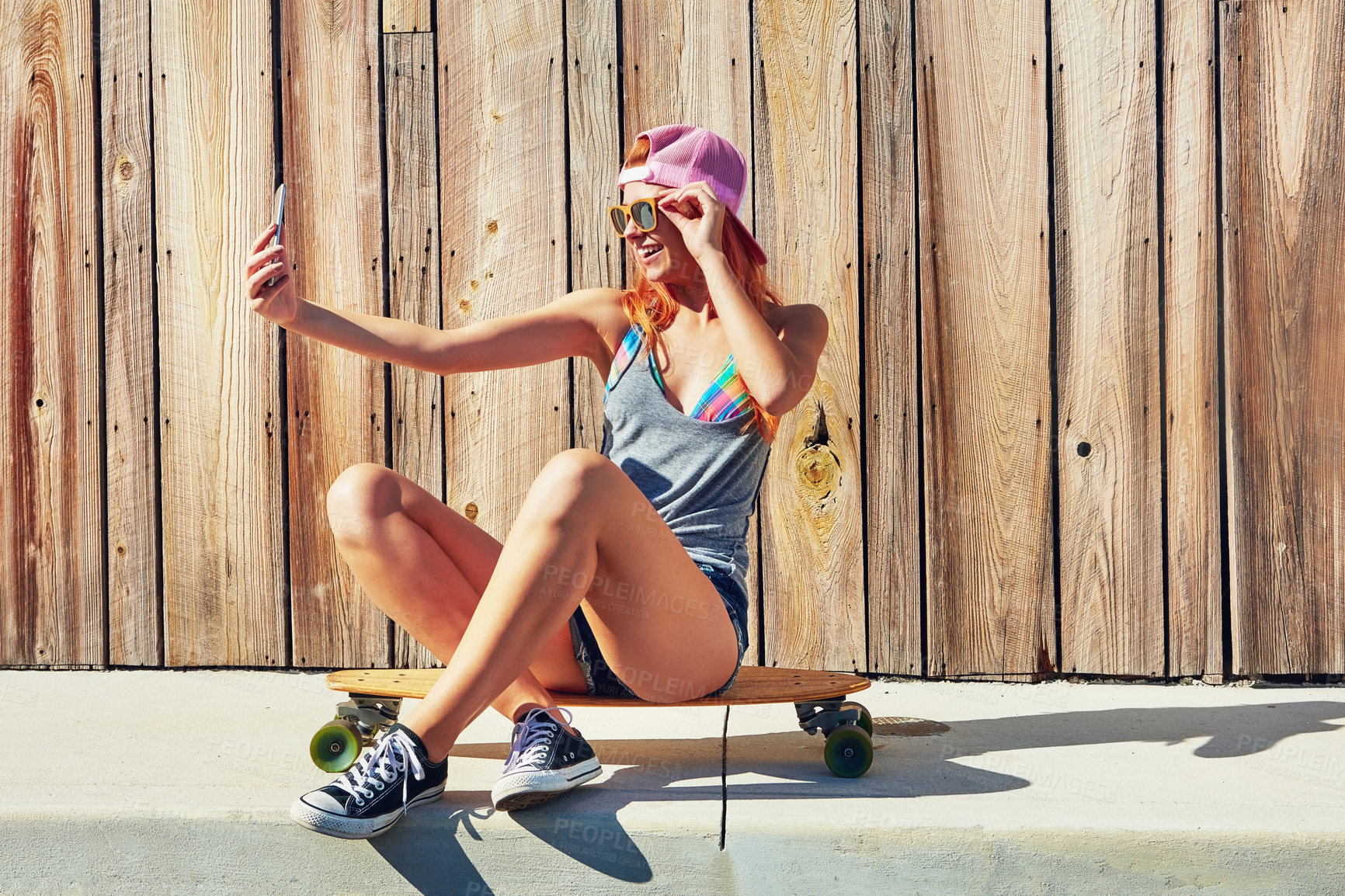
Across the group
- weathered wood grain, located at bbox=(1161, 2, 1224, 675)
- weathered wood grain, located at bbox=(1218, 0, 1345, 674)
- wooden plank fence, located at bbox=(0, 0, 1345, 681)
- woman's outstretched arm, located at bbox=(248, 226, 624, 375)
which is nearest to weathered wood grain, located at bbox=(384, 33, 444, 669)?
wooden plank fence, located at bbox=(0, 0, 1345, 681)

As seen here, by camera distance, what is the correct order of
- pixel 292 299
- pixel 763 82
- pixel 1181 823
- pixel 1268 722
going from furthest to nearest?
pixel 763 82 < pixel 1268 722 < pixel 292 299 < pixel 1181 823

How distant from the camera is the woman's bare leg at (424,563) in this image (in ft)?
6.16

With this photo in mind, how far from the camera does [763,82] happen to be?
268 centimetres

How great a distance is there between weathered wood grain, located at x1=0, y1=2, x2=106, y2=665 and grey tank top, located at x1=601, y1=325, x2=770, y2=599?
5.22ft

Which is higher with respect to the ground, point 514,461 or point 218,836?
point 514,461

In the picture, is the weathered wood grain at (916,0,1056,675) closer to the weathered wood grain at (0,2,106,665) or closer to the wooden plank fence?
the wooden plank fence

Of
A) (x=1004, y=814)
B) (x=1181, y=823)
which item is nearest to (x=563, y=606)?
(x=1004, y=814)

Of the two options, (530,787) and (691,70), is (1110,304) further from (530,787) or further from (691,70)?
(530,787)

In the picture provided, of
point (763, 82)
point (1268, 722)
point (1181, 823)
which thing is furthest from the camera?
point (763, 82)

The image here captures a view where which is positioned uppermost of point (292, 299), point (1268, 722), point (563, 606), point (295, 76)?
point (295, 76)

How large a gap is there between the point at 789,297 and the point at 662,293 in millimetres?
635

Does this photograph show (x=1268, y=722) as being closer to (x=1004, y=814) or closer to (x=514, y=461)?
(x=1004, y=814)

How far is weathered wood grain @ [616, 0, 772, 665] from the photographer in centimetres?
269

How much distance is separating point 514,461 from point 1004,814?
1.49m
